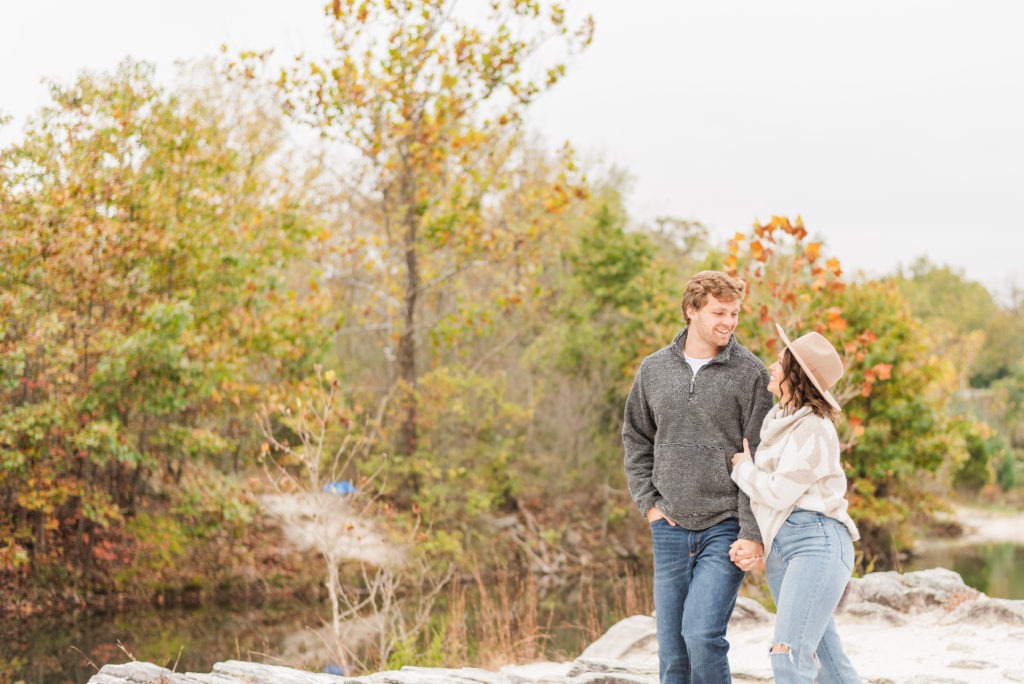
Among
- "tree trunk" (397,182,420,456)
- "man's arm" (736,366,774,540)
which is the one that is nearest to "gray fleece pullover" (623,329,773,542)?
"man's arm" (736,366,774,540)

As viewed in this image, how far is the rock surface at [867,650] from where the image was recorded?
4.82 metres

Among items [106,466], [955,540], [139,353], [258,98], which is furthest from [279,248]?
[955,540]

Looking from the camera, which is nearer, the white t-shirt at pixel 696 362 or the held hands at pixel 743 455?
the held hands at pixel 743 455

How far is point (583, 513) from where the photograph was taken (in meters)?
17.8

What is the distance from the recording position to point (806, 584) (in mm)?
3391

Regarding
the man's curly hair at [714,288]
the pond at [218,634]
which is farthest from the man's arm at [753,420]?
the pond at [218,634]

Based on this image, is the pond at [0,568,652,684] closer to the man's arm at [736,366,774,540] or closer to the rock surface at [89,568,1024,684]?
the rock surface at [89,568,1024,684]

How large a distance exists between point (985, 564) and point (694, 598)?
15.2m

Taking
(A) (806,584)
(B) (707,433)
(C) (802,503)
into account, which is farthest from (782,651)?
(B) (707,433)

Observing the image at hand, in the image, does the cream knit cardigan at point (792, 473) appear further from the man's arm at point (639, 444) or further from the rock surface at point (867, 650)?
the rock surface at point (867, 650)

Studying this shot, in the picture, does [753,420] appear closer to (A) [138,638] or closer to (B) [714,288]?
(B) [714,288]

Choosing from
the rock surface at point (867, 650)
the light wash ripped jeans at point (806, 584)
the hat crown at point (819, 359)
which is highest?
the hat crown at point (819, 359)

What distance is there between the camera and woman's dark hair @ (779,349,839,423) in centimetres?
347

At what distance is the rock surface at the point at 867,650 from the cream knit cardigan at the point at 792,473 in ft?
5.85
